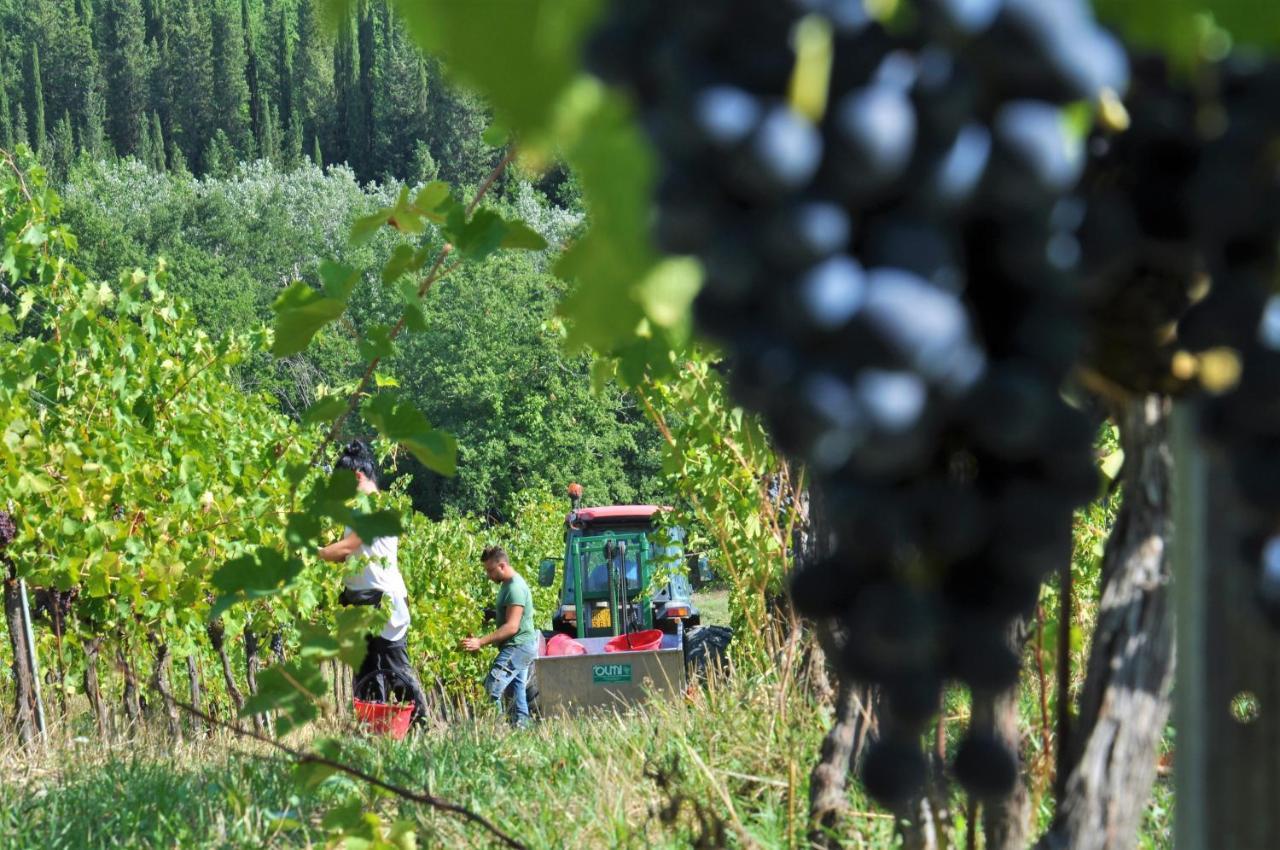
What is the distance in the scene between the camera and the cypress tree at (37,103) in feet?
205

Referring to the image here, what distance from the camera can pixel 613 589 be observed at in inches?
452

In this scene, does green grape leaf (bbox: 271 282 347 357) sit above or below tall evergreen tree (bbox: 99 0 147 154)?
below

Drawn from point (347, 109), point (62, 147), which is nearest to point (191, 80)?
point (347, 109)

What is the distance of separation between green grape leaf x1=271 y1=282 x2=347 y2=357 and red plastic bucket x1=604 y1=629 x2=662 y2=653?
8.02 m

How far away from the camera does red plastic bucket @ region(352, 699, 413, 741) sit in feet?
17.4

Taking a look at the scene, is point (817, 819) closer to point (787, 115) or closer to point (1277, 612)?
point (1277, 612)

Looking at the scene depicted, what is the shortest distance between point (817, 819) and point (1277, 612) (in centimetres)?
201

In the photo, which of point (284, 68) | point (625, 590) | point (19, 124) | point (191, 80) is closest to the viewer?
point (625, 590)

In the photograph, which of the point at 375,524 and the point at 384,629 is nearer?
the point at 375,524

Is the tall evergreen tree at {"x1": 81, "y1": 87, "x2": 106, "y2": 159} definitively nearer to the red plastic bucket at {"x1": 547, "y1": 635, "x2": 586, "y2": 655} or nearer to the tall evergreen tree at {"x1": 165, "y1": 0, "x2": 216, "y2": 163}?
the tall evergreen tree at {"x1": 165, "y1": 0, "x2": 216, "y2": 163}

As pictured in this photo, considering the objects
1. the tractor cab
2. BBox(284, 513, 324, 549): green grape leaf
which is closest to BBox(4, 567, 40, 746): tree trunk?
BBox(284, 513, 324, 549): green grape leaf

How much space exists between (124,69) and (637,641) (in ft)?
228

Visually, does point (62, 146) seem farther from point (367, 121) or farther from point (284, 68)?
point (284, 68)

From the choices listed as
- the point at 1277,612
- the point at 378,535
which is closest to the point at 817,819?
the point at 378,535
